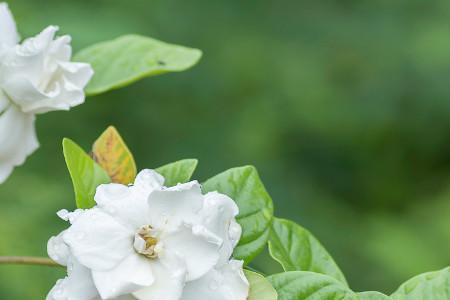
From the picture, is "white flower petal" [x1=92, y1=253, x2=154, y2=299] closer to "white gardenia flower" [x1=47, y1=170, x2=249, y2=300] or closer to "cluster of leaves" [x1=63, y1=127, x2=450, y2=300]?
"white gardenia flower" [x1=47, y1=170, x2=249, y2=300]

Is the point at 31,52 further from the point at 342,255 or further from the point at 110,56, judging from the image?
the point at 342,255

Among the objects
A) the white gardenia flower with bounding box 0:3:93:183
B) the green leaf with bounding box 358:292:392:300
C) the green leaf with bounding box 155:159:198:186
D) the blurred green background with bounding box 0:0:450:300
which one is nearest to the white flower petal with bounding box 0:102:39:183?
the white gardenia flower with bounding box 0:3:93:183

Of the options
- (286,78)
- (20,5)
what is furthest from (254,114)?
(20,5)

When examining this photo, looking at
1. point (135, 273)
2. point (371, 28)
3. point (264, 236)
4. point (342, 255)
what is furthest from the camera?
point (371, 28)

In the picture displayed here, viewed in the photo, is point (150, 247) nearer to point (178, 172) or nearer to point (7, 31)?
point (178, 172)

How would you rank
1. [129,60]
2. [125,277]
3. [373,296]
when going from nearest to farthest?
[125,277] < [373,296] < [129,60]

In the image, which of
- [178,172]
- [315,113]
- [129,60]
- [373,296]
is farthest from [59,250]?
[315,113]

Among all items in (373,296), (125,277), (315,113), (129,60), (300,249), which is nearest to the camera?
(125,277)
